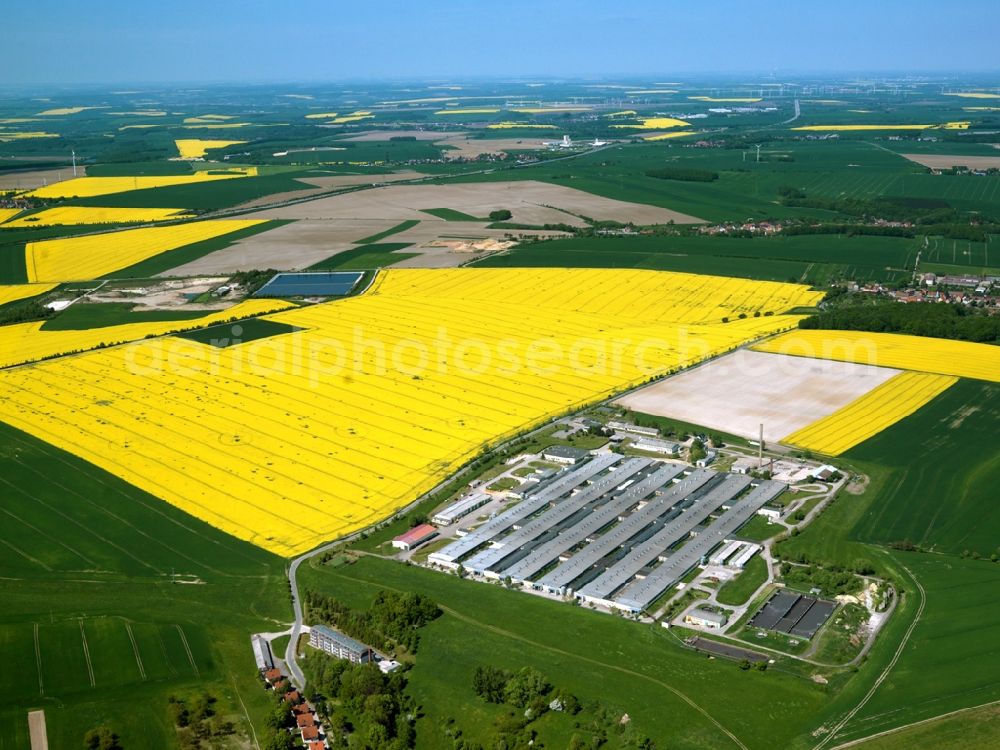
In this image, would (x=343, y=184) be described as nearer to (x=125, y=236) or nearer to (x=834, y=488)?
(x=125, y=236)

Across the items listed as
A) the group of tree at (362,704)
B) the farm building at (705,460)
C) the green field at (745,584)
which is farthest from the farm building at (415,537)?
the farm building at (705,460)

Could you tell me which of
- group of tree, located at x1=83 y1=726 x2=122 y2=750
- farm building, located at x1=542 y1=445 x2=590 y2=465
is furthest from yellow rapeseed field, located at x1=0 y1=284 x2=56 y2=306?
group of tree, located at x1=83 y1=726 x2=122 y2=750

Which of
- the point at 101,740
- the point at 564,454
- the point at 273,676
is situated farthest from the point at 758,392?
the point at 101,740

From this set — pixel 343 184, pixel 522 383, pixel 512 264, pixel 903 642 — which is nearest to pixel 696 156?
pixel 343 184

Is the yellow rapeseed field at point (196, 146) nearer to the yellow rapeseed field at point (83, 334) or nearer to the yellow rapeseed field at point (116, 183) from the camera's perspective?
the yellow rapeseed field at point (116, 183)

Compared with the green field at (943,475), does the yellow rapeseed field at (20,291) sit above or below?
above

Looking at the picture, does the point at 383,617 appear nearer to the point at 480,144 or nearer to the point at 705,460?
the point at 705,460
